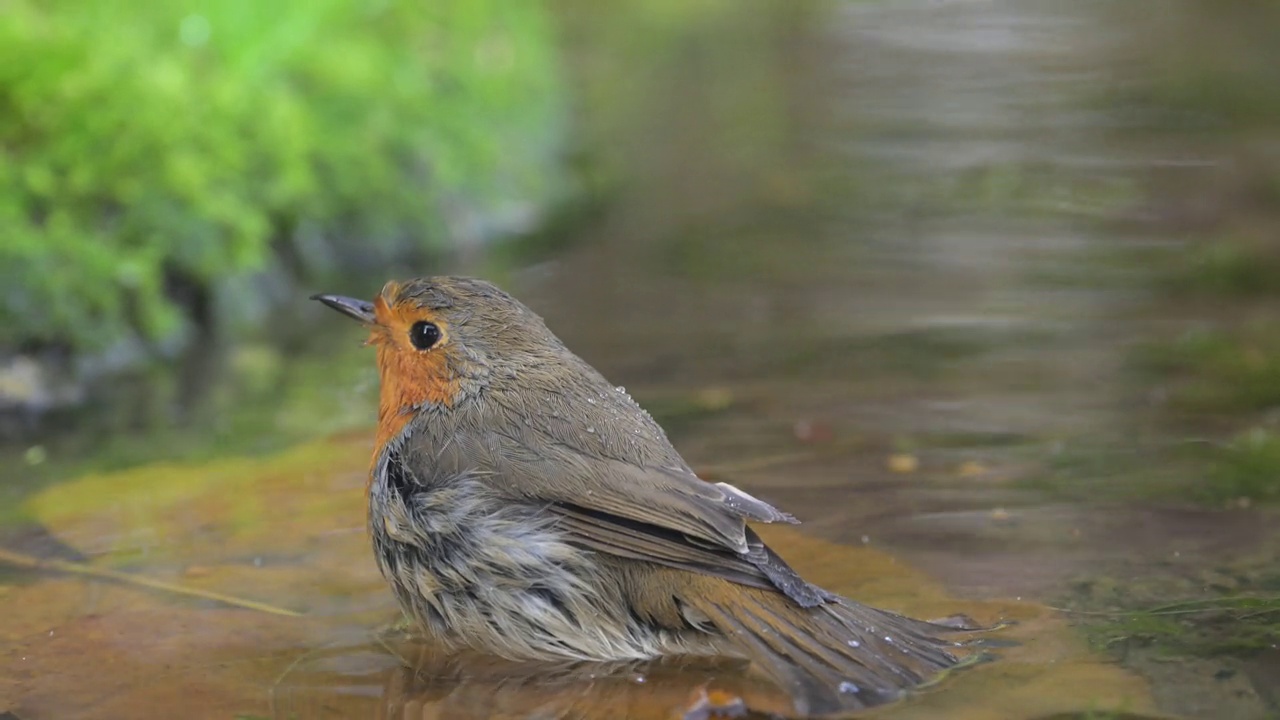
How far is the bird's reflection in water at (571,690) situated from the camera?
3.41 metres

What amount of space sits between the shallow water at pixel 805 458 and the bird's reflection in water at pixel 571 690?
0.01 meters

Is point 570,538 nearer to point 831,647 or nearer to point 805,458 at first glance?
point 831,647

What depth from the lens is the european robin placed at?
345 centimetres

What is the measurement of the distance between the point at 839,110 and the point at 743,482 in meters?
7.19

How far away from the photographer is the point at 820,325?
6555mm

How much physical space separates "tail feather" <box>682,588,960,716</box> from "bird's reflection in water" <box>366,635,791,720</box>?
0.08m

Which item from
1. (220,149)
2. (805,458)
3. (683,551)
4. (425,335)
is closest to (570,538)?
(683,551)

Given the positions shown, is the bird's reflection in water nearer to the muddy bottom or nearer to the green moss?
the muddy bottom

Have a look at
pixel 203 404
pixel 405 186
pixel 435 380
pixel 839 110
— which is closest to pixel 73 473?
pixel 203 404

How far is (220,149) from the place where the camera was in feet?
22.7

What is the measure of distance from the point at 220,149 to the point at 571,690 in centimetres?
412

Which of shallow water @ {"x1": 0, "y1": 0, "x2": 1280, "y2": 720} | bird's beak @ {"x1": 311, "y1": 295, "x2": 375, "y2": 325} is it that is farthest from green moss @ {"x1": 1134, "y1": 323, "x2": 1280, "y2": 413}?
bird's beak @ {"x1": 311, "y1": 295, "x2": 375, "y2": 325}

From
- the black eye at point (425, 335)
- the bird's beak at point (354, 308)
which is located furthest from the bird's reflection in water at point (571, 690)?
the bird's beak at point (354, 308)

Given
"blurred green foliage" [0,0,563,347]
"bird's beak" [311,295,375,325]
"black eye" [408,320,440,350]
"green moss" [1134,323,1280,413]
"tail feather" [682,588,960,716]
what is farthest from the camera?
"blurred green foliage" [0,0,563,347]
